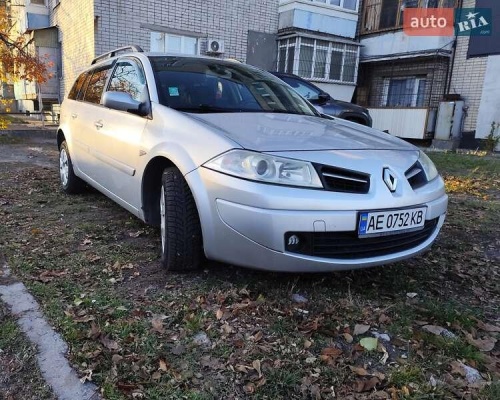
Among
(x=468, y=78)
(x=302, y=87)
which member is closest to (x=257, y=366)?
(x=302, y=87)

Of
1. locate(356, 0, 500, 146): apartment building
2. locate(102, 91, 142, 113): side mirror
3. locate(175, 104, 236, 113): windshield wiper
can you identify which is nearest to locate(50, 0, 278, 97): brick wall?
locate(356, 0, 500, 146): apartment building

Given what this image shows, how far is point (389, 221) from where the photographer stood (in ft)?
7.80

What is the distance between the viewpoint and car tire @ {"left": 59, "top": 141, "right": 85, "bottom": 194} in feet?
15.8

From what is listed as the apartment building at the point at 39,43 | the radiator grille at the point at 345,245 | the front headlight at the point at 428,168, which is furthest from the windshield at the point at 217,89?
the apartment building at the point at 39,43

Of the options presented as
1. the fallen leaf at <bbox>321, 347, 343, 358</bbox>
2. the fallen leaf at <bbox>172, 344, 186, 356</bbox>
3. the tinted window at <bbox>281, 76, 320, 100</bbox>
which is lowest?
the fallen leaf at <bbox>172, 344, 186, 356</bbox>

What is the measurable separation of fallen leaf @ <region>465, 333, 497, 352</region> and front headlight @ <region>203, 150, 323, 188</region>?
3.49 feet

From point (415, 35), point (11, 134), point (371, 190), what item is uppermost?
point (415, 35)

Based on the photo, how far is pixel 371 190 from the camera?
235 cm

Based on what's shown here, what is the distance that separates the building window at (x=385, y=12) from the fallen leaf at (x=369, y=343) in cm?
1332

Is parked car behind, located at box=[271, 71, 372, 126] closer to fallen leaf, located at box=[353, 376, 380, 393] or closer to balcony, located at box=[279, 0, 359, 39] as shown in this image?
balcony, located at box=[279, 0, 359, 39]

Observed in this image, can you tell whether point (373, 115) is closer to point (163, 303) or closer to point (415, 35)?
point (415, 35)

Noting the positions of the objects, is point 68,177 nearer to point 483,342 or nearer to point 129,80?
point 129,80

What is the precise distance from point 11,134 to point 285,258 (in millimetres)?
10747

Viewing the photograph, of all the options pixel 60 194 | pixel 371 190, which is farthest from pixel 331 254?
pixel 60 194
